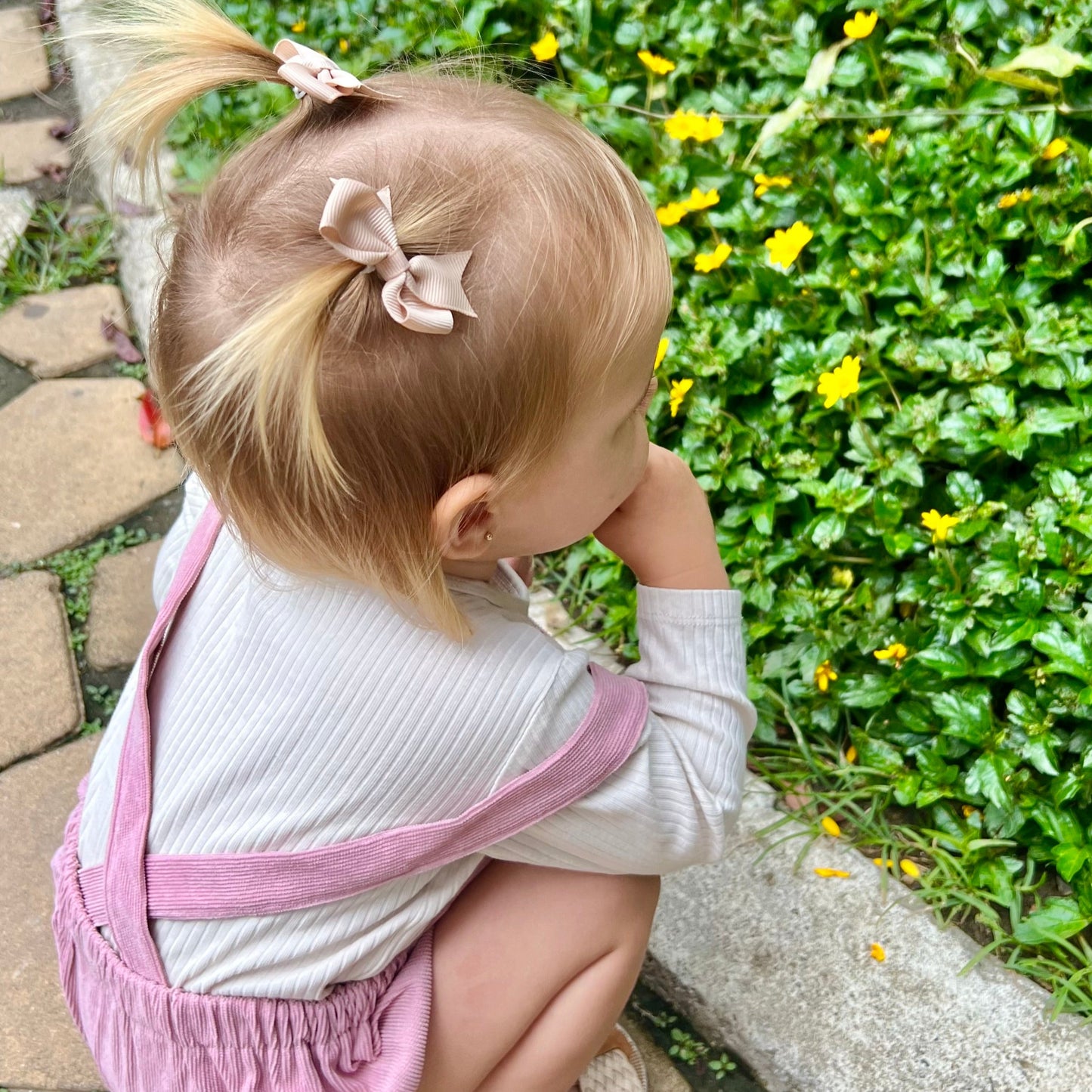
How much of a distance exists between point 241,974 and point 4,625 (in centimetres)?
120

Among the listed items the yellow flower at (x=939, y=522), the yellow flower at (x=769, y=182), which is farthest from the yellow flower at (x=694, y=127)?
the yellow flower at (x=939, y=522)

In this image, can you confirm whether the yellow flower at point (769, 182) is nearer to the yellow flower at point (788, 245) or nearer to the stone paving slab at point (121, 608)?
the yellow flower at point (788, 245)

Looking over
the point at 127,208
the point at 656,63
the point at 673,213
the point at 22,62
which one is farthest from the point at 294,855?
the point at 22,62

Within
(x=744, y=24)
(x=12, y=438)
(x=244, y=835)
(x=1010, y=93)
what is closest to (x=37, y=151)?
(x=12, y=438)

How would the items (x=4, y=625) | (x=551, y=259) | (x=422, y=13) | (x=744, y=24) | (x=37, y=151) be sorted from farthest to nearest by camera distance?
(x=37, y=151)
(x=422, y=13)
(x=744, y=24)
(x=4, y=625)
(x=551, y=259)

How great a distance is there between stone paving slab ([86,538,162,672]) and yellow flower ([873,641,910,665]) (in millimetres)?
1191

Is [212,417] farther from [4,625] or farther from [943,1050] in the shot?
[4,625]

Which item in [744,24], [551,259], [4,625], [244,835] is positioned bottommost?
[4,625]

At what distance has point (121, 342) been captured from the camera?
261 cm

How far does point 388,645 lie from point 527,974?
1.30 feet

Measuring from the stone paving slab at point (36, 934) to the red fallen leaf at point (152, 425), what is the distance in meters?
0.72

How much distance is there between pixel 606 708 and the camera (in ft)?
3.66

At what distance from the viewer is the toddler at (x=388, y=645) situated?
921mm

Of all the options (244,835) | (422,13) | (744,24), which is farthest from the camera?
(422,13)
